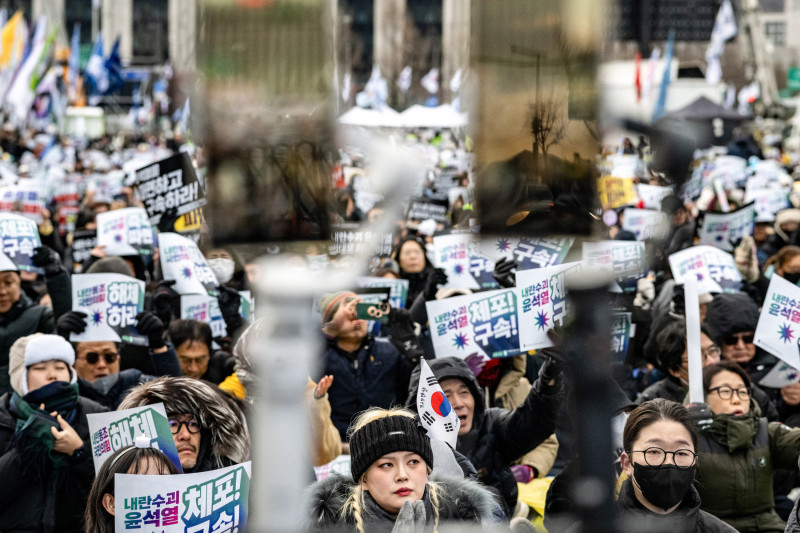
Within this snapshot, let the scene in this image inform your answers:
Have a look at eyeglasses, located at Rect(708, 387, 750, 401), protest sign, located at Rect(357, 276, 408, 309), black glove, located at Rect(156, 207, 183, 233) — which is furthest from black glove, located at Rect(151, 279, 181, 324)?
eyeglasses, located at Rect(708, 387, 750, 401)

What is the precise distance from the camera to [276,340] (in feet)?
4.55

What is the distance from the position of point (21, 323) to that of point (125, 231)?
9.26 ft

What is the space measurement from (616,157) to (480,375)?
830 cm

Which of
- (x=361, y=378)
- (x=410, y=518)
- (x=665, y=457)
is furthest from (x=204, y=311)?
(x=410, y=518)

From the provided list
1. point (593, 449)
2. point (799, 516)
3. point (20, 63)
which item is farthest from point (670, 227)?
point (20, 63)

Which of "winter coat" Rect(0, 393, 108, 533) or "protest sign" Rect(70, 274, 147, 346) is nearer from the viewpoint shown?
"winter coat" Rect(0, 393, 108, 533)

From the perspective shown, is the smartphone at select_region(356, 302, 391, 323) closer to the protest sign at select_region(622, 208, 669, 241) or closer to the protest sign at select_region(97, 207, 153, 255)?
the protest sign at select_region(97, 207, 153, 255)

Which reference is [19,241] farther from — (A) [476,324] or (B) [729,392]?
(B) [729,392]

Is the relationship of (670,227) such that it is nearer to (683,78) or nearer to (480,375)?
(480,375)

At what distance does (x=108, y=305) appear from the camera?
653cm

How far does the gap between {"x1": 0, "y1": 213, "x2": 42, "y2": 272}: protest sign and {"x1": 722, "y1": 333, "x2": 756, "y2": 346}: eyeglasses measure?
418cm

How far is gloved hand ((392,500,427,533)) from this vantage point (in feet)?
8.12

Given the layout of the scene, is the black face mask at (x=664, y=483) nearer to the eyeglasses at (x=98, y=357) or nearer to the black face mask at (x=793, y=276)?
the eyeglasses at (x=98, y=357)

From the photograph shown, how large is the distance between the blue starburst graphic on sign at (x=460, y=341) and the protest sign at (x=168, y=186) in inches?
94.8
